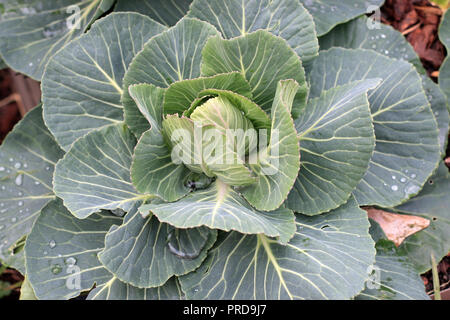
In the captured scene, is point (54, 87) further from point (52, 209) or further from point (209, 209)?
point (209, 209)

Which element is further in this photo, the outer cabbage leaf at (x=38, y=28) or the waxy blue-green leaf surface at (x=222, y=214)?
the outer cabbage leaf at (x=38, y=28)

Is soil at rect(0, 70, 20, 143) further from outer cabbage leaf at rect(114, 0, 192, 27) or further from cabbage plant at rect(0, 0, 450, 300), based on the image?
outer cabbage leaf at rect(114, 0, 192, 27)

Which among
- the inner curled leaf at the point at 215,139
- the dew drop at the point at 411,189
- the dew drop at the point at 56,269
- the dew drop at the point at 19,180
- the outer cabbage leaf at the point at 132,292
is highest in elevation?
the inner curled leaf at the point at 215,139

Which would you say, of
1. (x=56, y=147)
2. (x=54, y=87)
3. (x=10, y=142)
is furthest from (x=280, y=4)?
(x=10, y=142)

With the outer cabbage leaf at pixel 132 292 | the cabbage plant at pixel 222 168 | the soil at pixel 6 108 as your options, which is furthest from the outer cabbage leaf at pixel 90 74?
the soil at pixel 6 108

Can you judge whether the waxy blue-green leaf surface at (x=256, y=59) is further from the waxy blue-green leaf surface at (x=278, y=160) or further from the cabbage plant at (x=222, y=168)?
the waxy blue-green leaf surface at (x=278, y=160)

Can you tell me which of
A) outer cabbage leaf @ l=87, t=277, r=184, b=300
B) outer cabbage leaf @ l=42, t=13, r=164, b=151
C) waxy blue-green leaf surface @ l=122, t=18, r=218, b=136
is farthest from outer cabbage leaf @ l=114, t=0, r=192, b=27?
outer cabbage leaf @ l=87, t=277, r=184, b=300

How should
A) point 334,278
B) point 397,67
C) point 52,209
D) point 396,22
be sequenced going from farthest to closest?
point 396,22 → point 397,67 → point 52,209 → point 334,278
